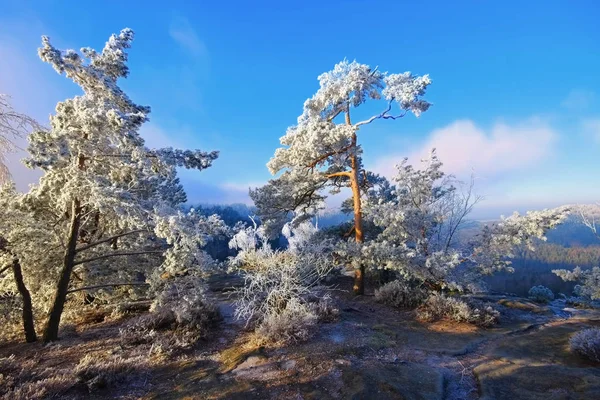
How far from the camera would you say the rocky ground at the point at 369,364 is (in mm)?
5230

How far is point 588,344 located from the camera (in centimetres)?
675

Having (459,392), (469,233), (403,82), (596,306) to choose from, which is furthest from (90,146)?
(596,306)

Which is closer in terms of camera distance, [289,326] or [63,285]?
[289,326]

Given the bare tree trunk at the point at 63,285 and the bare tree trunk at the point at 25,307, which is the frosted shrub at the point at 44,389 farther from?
the bare tree trunk at the point at 25,307

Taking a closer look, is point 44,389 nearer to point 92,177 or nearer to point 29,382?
point 29,382

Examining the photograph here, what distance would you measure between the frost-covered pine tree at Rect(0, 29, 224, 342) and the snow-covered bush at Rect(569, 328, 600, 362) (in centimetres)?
832

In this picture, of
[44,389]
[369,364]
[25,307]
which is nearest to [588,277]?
[369,364]

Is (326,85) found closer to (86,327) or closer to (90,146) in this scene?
(90,146)

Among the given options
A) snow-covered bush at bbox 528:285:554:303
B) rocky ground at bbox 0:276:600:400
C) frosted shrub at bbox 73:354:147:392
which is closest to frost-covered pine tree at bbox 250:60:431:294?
rocky ground at bbox 0:276:600:400

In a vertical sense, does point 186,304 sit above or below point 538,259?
above

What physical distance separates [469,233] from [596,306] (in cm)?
846

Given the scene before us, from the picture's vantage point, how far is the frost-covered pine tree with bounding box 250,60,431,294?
37.4 feet

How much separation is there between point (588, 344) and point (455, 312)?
3401 millimetres

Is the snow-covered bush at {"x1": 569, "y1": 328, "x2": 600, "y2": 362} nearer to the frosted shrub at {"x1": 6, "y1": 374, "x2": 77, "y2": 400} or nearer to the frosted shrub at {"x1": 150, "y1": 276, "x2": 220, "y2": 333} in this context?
the frosted shrub at {"x1": 150, "y1": 276, "x2": 220, "y2": 333}
